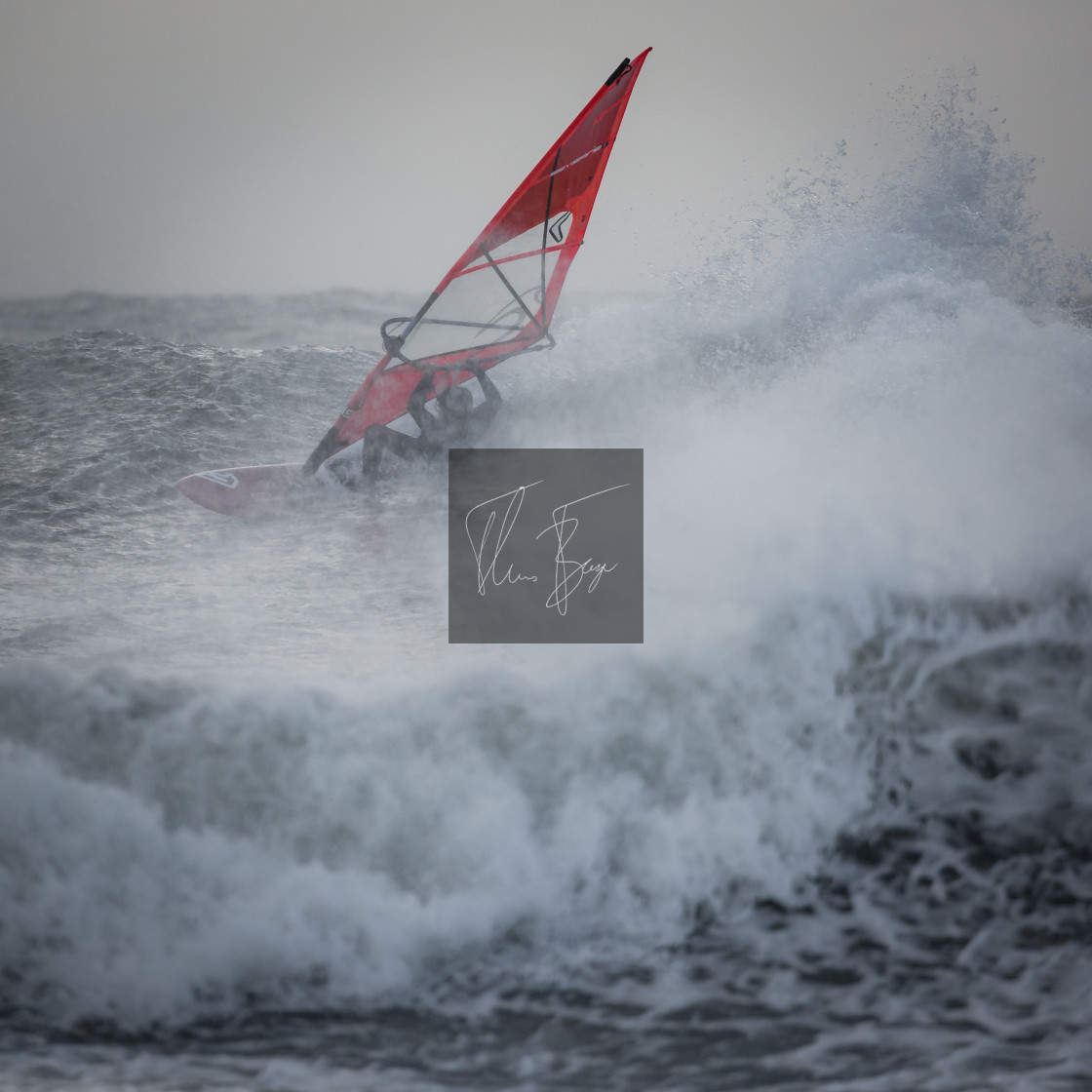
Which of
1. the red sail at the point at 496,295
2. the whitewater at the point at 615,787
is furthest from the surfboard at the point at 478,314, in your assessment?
the whitewater at the point at 615,787

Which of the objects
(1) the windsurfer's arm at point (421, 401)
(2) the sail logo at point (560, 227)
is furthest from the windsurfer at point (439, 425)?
(2) the sail logo at point (560, 227)

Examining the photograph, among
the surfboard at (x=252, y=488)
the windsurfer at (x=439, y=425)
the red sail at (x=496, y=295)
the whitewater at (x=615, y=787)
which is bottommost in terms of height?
the whitewater at (x=615, y=787)

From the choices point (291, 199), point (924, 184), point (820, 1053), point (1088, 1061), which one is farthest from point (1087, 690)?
point (291, 199)

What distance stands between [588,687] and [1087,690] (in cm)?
85

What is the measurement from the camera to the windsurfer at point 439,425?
201 centimetres

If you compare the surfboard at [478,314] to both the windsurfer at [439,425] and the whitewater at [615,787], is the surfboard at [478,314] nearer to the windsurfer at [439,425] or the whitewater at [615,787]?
the windsurfer at [439,425]

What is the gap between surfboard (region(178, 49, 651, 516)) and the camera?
1.95m

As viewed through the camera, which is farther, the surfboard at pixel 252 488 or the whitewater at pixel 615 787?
the surfboard at pixel 252 488

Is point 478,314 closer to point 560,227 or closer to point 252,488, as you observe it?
point 560,227

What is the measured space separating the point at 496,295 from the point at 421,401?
335mm

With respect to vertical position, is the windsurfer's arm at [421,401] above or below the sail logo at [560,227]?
below

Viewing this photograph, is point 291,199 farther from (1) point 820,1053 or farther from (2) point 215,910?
(1) point 820,1053

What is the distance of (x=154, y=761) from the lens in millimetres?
1114

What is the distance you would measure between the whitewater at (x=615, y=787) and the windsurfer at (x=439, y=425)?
0.65 ft
